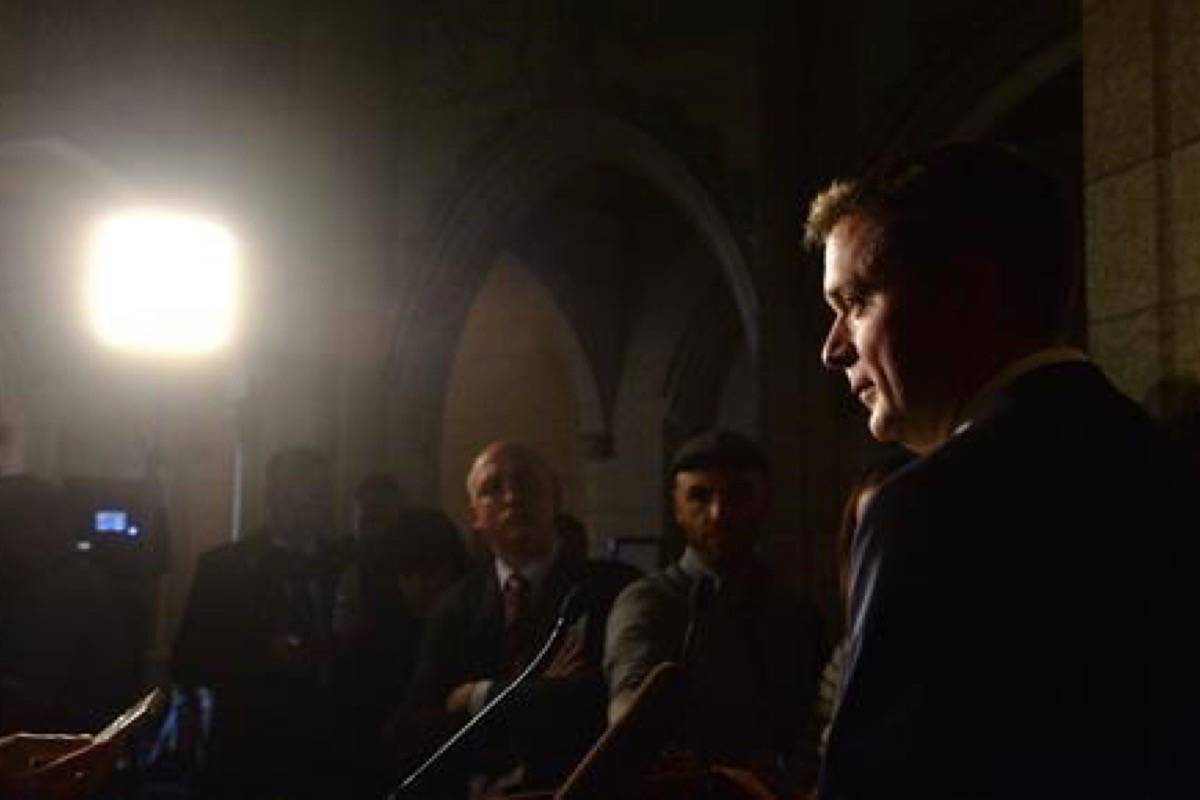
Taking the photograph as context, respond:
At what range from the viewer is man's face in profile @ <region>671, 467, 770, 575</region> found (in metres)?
3.41

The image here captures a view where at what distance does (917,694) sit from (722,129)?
309 inches

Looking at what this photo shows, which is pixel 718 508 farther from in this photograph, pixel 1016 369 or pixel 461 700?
pixel 1016 369

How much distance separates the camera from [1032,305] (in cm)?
146

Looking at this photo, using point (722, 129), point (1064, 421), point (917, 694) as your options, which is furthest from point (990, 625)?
point (722, 129)

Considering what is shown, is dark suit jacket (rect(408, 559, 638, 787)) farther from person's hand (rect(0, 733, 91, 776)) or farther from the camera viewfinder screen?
the camera viewfinder screen

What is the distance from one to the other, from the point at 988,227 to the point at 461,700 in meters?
2.24

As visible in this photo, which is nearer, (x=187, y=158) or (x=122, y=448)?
(x=187, y=158)

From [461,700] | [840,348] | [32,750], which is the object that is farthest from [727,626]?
[840,348]

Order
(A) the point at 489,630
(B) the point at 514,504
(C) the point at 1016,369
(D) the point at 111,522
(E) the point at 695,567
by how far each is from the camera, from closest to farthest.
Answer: (C) the point at 1016,369
(E) the point at 695,567
(A) the point at 489,630
(B) the point at 514,504
(D) the point at 111,522

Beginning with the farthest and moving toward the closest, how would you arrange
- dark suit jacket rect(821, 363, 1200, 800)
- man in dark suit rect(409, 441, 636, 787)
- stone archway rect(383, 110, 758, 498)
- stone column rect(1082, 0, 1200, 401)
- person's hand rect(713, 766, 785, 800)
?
stone archway rect(383, 110, 758, 498) → man in dark suit rect(409, 441, 636, 787) → stone column rect(1082, 0, 1200, 401) → person's hand rect(713, 766, 785, 800) → dark suit jacket rect(821, 363, 1200, 800)

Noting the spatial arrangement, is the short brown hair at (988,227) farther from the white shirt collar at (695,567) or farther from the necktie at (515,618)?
the necktie at (515,618)

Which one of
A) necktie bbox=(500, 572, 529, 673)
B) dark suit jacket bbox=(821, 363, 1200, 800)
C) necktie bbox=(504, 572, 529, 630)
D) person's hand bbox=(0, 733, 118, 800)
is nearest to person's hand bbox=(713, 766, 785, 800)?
dark suit jacket bbox=(821, 363, 1200, 800)

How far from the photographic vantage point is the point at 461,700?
343cm

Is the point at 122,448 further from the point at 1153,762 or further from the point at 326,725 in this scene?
the point at 1153,762
